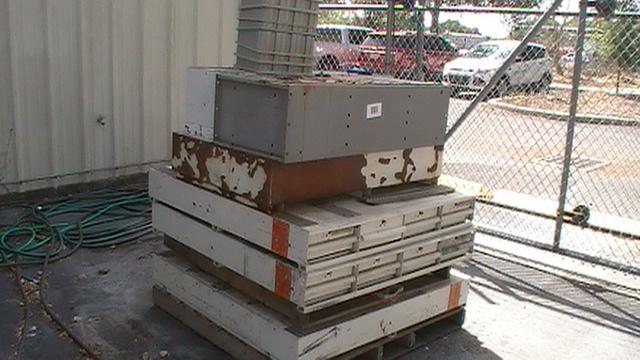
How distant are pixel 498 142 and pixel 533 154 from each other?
2.91ft

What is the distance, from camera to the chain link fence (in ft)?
17.4

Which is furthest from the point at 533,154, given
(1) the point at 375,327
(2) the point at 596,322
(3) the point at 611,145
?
(1) the point at 375,327

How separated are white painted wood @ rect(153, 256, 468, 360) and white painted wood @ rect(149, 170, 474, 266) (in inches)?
14.4

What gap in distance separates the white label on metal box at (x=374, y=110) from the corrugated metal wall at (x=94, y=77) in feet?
12.7

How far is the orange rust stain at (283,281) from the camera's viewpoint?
2879mm

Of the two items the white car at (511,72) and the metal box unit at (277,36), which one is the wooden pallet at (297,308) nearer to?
the metal box unit at (277,36)

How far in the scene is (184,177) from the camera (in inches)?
140

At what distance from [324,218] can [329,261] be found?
0.69ft

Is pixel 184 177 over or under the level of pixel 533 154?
over

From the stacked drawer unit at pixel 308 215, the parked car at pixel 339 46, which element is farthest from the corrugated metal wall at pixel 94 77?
the parked car at pixel 339 46

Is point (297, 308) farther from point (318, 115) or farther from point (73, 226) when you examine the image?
point (73, 226)

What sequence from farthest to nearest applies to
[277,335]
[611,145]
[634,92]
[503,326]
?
1. [611,145]
2. [634,92]
3. [503,326]
4. [277,335]

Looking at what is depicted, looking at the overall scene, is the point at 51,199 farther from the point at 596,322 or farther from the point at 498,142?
the point at 498,142

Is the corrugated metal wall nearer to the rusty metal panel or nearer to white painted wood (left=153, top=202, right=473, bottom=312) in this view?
white painted wood (left=153, top=202, right=473, bottom=312)
